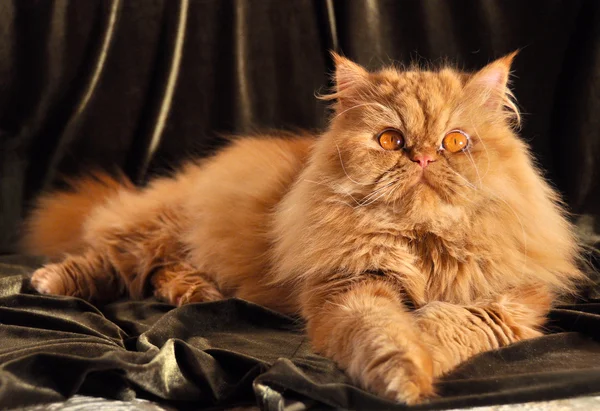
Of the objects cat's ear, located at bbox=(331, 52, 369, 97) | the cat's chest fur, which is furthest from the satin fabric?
cat's ear, located at bbox=(331, 52, 369, 97)

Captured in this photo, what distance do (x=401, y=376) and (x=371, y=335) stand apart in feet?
0.48

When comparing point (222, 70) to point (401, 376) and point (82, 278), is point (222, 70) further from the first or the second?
point (401, 376)

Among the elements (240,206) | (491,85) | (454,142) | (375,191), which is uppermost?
(491,85)

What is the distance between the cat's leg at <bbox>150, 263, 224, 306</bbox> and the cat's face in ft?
2.12

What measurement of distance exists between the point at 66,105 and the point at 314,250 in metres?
1.59

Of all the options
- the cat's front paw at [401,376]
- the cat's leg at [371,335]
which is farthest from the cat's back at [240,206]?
the cat's front paw at [401,376]

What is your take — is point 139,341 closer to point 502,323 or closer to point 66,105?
point 502,323

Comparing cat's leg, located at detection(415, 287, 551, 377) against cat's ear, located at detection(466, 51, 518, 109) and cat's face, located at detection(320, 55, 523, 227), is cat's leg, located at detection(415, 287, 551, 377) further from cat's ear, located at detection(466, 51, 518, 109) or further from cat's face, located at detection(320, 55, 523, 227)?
cat's ear, located at detection(466, 51, 518, 109)

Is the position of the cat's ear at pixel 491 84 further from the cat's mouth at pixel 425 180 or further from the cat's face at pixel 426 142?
the cat's mouth at pixel 425 180

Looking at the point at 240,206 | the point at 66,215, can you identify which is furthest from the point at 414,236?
the point at 66,215

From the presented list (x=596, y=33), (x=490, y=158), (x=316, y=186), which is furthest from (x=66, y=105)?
(x=596, y=33)

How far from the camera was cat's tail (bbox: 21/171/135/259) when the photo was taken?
2481mm

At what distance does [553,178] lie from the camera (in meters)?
2.71

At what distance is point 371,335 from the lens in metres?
1.41
